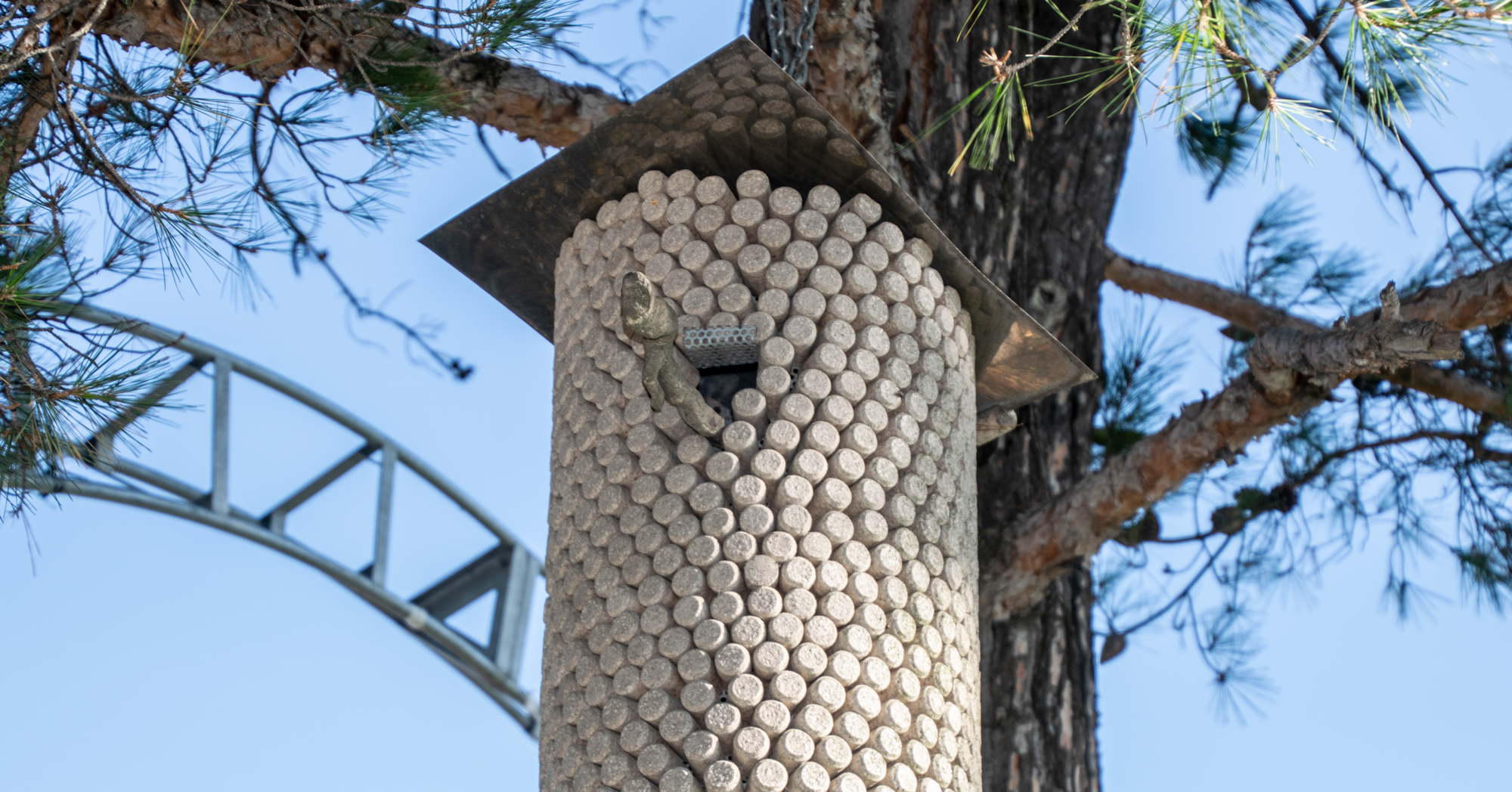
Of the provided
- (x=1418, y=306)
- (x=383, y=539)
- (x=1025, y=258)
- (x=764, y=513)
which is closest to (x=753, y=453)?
(x=764, y=513)

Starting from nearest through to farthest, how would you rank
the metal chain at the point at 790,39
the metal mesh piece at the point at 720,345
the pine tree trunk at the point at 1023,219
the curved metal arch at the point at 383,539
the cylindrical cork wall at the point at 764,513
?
the cylindrical cork wall at the point at 764,513
the metal mesh piece at the point at 720,345
the metal chain at the point at 790,39
the pine tree trunk at the point at 1023,219
the curved metal arch at the point at 383,539

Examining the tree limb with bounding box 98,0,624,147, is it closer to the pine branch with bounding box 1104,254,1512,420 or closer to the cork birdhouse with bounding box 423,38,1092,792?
the cork birdhouse with bounding box 423,38,1092,792

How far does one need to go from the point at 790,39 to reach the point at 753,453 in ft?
2.58

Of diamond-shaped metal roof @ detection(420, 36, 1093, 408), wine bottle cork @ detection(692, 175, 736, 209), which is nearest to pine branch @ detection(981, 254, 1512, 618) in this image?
diamond-shaped metal roof @ detection(420, 36, 1093, 408)

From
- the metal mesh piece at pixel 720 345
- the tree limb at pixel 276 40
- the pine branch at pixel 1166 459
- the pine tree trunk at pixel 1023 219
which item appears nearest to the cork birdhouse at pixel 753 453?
the metal mesh piece at pixel 720 345

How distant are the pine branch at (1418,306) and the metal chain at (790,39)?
767 mm

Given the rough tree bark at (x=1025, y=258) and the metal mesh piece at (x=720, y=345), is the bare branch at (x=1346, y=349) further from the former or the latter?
the metal mesh piece at (x=720, y=345)

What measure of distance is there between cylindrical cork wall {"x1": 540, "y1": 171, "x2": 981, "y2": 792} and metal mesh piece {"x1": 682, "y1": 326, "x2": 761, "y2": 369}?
17mm

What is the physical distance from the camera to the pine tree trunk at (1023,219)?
7.93 ft

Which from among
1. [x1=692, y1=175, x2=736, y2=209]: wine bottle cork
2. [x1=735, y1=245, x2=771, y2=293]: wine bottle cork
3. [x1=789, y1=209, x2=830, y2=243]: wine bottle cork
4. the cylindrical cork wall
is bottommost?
the cylindrical cork wall

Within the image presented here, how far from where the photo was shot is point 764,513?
159 cm

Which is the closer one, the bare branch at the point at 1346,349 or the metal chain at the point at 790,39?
the bare branch at the point at 1346,349

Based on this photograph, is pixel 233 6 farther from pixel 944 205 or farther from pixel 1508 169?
pixel 1508 169

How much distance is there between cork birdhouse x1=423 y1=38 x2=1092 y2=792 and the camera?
1532 millimetres
